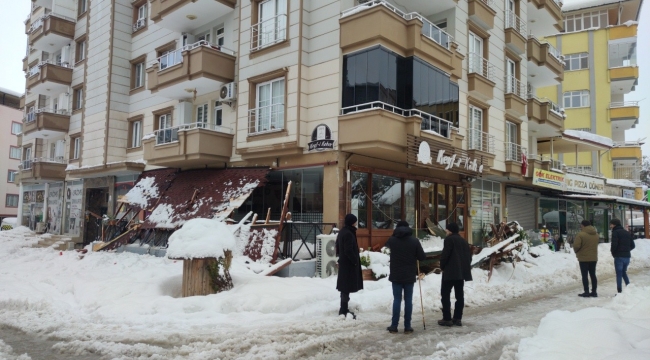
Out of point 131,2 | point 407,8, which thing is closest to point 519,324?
point 407,8

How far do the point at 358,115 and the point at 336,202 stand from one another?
2590 mm

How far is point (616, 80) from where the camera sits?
36719 millimetres

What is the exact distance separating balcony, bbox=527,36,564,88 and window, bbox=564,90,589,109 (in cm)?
1308

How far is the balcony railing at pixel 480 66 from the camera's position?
1875 centimetres

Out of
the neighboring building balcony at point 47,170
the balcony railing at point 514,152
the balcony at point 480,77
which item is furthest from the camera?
the neighboring building balcony at point 47,170

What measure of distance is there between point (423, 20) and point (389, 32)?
1932 millimetres

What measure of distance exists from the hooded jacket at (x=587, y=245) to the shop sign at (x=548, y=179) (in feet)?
37.8

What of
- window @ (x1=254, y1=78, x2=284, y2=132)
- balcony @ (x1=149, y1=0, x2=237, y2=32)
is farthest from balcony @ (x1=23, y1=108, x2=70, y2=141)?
window @ (x1=254, y1=78, x2=284, y2=132)

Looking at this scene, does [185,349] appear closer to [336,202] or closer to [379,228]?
[336,202]

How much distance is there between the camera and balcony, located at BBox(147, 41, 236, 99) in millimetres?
16969

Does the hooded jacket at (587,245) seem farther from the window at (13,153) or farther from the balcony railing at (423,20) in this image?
the window at (13,153)

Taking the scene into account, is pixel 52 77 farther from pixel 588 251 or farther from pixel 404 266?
pixel 588 251

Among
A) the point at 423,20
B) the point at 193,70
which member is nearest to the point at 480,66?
the point at 423,20

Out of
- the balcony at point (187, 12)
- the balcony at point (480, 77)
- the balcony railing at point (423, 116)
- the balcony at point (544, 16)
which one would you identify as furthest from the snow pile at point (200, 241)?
the balcony at point (544, 16)
